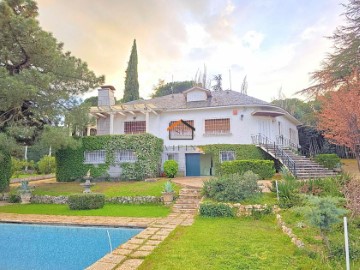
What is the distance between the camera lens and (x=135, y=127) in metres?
26.4

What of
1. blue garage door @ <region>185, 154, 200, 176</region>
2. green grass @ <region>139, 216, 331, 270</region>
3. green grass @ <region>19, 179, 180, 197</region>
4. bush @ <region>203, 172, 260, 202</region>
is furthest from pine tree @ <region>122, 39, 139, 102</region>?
green grass @ <region>139, 216, 331, 270</region>

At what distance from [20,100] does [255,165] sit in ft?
53.1

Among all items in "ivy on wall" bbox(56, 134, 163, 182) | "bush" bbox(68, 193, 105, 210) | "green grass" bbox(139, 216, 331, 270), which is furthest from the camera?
"ivy on wall" bbox(56, 134, 163, 182)

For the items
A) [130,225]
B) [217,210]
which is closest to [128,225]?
[130,225]

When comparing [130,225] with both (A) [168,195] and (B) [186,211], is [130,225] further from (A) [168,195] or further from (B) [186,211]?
(A) [168,195]

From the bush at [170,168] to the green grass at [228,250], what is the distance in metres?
12.5

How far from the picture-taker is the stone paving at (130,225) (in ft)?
21.0

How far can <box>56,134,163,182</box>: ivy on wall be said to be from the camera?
2212 centimetres

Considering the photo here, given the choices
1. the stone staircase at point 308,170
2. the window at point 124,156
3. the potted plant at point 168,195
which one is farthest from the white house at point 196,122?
the potted plant at point 168,195

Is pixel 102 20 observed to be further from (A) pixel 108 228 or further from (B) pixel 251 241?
(B) pixel 251 241

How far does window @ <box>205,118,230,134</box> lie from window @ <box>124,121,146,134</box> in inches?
247

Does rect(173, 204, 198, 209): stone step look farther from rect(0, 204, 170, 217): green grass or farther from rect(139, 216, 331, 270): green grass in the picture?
rect(139, 216, 331, 270): green grass

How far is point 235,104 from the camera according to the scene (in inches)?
927

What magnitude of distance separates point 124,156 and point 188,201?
9.93 meters
